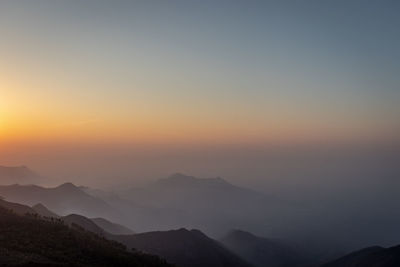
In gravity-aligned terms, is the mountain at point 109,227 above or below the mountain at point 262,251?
above

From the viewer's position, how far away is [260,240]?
161 meters

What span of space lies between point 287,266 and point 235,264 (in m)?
42.5

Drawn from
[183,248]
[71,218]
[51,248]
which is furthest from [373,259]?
[51,248]

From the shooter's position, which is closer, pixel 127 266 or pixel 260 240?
pixel 127 266

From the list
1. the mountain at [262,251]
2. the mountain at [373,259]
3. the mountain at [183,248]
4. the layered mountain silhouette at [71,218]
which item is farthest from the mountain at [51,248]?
the mountain at [262,251]

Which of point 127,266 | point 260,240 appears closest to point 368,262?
point 260,240

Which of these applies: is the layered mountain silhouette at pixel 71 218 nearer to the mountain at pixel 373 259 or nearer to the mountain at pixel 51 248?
the mountain at pixel 51 248

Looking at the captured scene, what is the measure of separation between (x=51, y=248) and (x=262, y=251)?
128m

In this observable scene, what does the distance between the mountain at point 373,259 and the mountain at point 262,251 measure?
35206 millimetres

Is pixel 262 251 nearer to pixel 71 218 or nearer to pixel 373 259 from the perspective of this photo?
pixel 373 259

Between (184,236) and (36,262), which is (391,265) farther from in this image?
(36,262)

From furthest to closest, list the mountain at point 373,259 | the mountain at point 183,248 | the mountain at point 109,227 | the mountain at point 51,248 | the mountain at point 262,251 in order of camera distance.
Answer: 1. the mountain at point 109,227
2. the mountain at point 262,251
3. the mountain at point 183,248
4. the mountain at point 373,259
5. the mountain at point 51,248

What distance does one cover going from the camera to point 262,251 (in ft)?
493

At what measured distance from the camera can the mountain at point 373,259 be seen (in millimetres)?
89812
